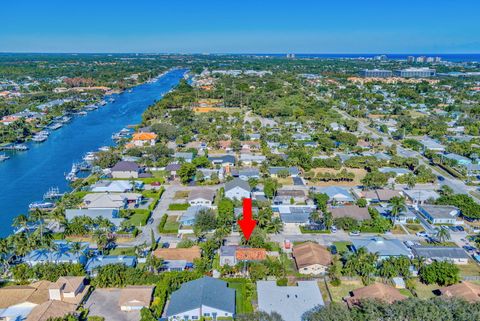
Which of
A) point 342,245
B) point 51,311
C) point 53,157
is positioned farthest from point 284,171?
point 53,157

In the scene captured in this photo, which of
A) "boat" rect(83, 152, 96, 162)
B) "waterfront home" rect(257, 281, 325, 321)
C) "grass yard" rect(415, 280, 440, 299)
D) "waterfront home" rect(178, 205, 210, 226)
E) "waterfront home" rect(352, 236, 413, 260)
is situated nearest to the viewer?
"waterfront home" rect(257, 281, 325, 321)

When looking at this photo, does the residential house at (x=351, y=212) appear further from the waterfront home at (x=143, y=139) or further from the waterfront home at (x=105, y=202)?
the waterfront home at (x=143, y=139)

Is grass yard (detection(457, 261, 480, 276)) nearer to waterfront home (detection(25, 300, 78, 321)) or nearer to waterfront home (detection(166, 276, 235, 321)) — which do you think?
waterfront home (detection(166, 276, 235, 321))

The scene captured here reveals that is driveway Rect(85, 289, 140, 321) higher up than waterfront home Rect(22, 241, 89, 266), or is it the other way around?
Result: waterfront home Rect(22, 241, 89, 266)

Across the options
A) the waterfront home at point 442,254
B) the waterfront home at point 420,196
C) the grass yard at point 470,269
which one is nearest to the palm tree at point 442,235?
the waterfront home at point 442,254

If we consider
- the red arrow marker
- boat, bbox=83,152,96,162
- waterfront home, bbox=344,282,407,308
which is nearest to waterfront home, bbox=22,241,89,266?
the red arrow marker

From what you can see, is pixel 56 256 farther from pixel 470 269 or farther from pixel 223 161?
pixel 470 269
